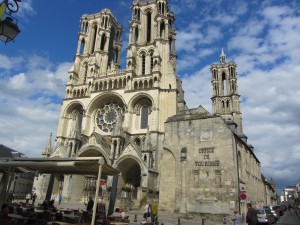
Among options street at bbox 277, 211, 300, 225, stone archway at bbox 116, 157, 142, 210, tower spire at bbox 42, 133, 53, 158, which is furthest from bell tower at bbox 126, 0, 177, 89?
street at bbox 277, 211, 300, 225

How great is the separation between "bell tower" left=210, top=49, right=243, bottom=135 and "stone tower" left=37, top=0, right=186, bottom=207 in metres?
16.1

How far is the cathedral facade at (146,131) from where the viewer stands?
1912 centimetres

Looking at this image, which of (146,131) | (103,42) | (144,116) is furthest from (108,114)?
(103,42)

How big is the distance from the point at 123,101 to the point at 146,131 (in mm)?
4922

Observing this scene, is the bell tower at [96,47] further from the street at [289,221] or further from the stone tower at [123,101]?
the street at [289,221]

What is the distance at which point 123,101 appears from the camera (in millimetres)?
32469

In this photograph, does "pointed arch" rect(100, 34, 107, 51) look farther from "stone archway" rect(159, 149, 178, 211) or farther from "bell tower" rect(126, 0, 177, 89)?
"stone archway" rect(159, 149, 178, 211)

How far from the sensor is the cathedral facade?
1912cm

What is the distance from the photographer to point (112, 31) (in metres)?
44.2

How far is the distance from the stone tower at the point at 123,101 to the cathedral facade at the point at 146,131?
0.12 meters

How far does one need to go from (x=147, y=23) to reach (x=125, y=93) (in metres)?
12.9

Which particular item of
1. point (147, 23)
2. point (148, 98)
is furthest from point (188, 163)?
point (147, 23)

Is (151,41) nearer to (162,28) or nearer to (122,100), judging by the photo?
(162,28)

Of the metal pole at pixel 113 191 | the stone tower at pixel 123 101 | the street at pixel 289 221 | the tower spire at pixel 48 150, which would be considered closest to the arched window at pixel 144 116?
the stone tower at pixel 123 101
